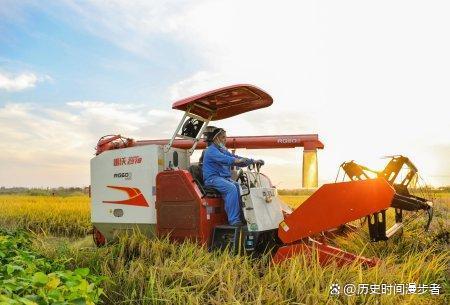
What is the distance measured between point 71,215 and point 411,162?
1165 cm

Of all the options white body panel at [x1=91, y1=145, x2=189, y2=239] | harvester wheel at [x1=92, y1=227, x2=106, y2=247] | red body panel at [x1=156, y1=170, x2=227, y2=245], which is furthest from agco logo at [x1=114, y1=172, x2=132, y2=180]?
harvester wheel at [x1=92, y1=227, x2=106, y2=247]

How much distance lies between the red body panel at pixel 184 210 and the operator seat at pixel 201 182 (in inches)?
3.9

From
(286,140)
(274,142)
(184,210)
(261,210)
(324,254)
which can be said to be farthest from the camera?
(274,142)

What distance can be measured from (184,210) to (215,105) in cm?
204

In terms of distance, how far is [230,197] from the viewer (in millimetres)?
7582

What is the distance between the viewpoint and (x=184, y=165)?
9.14 meters

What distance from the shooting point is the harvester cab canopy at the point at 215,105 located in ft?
26.2

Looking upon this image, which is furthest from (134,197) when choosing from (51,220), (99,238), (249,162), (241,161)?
(51,220)

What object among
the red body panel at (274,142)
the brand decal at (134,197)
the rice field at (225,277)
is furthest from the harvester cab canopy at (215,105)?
the red body panel at (274,142)

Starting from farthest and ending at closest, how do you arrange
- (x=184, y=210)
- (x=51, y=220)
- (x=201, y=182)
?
(x=51, y=220) → (x=201, y=182) → (x=184, y=210)

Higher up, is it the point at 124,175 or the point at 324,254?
the point at 124,175

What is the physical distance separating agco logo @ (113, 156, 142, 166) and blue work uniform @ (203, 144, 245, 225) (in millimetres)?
1385

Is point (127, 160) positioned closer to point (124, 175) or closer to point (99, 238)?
point (124, 175)

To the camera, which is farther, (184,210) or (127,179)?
(127,179)
